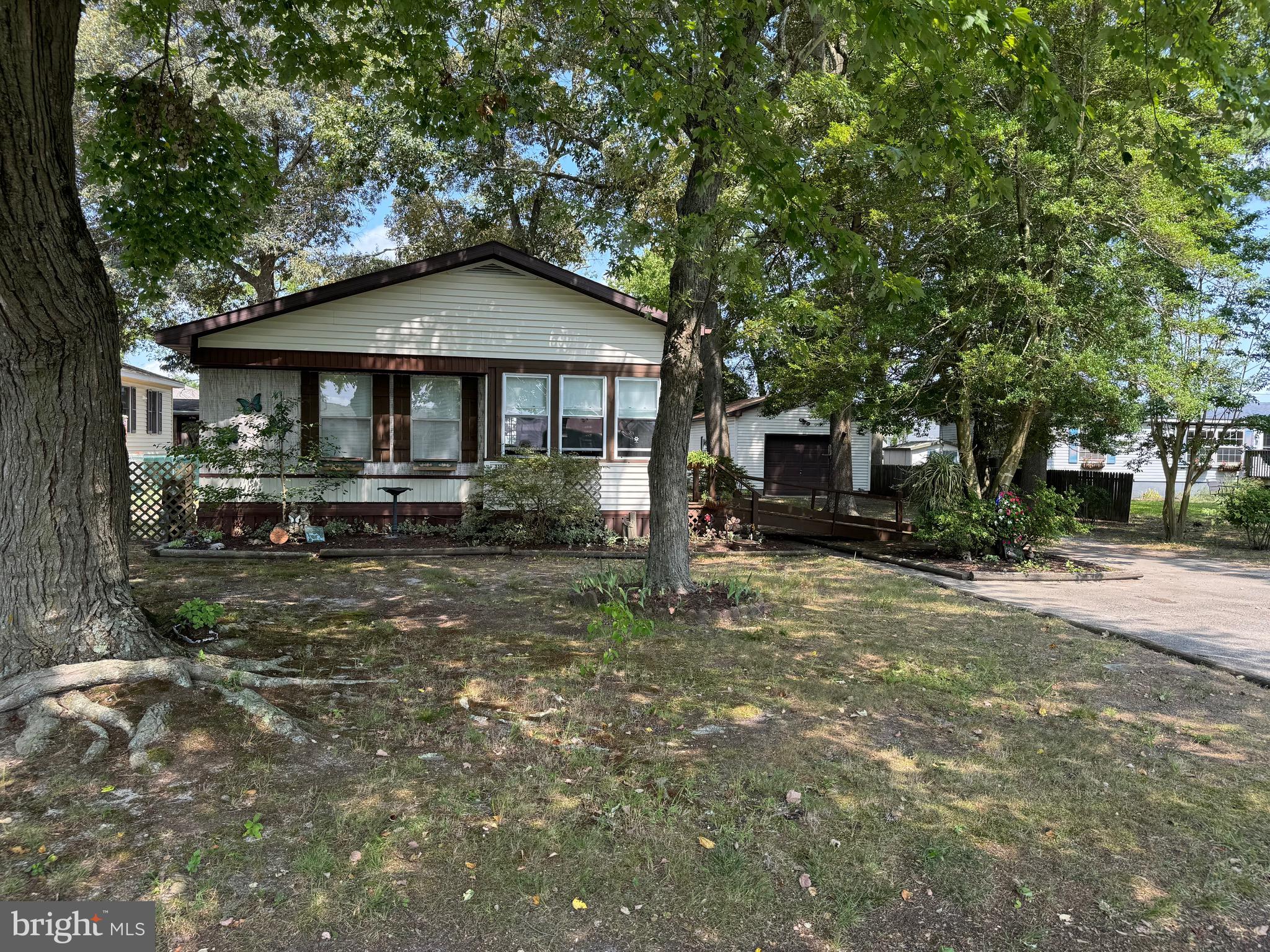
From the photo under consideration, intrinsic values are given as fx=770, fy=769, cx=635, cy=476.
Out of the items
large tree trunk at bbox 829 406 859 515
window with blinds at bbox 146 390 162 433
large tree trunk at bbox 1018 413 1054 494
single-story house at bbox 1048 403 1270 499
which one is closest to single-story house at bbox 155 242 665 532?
large tree trunk at bbox 1018 413 1054 494

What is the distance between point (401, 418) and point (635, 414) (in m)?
4.08

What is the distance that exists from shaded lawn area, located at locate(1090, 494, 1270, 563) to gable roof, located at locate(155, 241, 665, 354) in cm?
1098

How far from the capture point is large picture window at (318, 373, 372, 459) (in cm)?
1304

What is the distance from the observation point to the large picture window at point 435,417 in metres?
13.4

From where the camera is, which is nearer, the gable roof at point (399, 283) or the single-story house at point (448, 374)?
the gable roof at point (399, 283)

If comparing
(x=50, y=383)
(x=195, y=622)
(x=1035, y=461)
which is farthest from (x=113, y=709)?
(x=1035, y=461)

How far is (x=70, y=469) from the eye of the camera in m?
Result: 4.47

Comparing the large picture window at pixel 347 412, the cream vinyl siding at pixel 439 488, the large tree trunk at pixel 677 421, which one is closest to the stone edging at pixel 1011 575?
the cream vinyl siding at pixel 439 488

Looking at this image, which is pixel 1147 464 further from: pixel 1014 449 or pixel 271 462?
pixel 271 462

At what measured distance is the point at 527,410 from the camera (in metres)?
13.5

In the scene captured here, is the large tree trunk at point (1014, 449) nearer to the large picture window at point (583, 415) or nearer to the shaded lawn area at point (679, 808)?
the shaded lawn area at point (679, 808)

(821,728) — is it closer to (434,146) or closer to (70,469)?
(70,469)

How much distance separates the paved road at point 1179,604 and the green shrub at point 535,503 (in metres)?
5.76

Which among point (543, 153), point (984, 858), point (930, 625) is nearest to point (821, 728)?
point (984, 858)
